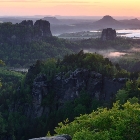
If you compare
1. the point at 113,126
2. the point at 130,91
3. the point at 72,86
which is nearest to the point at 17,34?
the point at 72,86

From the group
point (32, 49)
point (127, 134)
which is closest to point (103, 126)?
point (127, 134)

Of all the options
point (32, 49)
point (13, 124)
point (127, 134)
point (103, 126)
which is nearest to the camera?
point (127, 134)

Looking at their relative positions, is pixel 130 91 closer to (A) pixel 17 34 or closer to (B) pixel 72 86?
(B) pixel 72 86

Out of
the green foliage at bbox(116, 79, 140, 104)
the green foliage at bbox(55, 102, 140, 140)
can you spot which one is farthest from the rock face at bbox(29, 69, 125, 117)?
the green foliage at bbox(55, 102, 140, 140)

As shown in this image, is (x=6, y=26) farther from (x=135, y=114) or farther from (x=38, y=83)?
(x=135, y=114)

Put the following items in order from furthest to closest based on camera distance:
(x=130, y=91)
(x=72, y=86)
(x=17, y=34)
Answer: (x=17, y=34) < (x=72, y=86) < (x=130, y=91)

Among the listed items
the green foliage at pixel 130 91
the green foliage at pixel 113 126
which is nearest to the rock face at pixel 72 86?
the green foliage at pixel 130 91

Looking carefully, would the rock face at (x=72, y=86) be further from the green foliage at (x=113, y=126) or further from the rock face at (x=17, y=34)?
the rock face at (x=17, y=34)

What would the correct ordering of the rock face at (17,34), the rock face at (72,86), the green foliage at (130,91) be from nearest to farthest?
the green foliage at (130,91) → the rock face at (72,86) → the rock face at (17,34)

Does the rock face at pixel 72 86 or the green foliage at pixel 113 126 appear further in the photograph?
the rock face at pixel 72 86

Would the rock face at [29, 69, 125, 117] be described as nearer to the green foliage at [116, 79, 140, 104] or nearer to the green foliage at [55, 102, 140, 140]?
the green foliage at [116, 79, 140, 104]

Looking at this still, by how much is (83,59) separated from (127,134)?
4157cm

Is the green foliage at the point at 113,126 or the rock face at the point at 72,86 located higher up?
the green foliage at the point at 113,126

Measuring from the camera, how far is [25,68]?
512 feet
